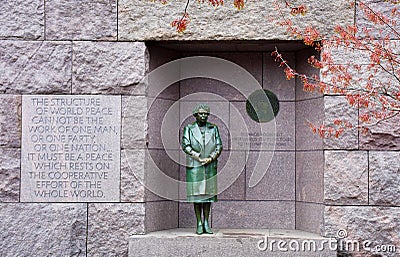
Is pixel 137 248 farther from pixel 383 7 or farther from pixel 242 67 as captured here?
pixel 383 7

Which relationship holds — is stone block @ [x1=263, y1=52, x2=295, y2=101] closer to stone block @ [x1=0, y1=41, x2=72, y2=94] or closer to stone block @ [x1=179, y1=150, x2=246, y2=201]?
stone block @ [x1=179, y1=150, x2=246, y2=201]

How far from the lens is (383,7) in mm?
10117

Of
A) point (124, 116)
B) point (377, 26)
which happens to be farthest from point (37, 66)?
point (377, 26)

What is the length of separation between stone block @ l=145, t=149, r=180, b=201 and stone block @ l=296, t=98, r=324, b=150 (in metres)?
1.88

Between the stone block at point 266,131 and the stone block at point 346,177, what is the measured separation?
141cm

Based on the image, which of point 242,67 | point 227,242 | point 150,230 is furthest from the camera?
point 242,67

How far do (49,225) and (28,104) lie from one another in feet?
5.48

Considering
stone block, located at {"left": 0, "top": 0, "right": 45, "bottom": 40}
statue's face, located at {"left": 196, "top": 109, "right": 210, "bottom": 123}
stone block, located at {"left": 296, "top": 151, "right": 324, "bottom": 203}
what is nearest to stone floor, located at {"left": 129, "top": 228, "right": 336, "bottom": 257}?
stone block, located at {"left": 296, "top": 151, "right": 324, "bottom": 203}

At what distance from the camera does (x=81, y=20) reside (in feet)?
34.0

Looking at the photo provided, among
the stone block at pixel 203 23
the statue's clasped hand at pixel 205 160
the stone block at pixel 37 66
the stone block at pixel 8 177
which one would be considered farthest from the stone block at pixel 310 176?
the stone block at pixel 8 177

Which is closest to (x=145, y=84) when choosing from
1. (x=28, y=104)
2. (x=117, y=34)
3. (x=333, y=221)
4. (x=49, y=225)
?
(x=117, y=34)

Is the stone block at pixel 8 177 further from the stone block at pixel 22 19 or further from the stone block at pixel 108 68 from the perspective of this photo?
the stone block at pixel 22 19

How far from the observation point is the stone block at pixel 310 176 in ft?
34.2

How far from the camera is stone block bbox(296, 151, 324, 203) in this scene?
10414mm
